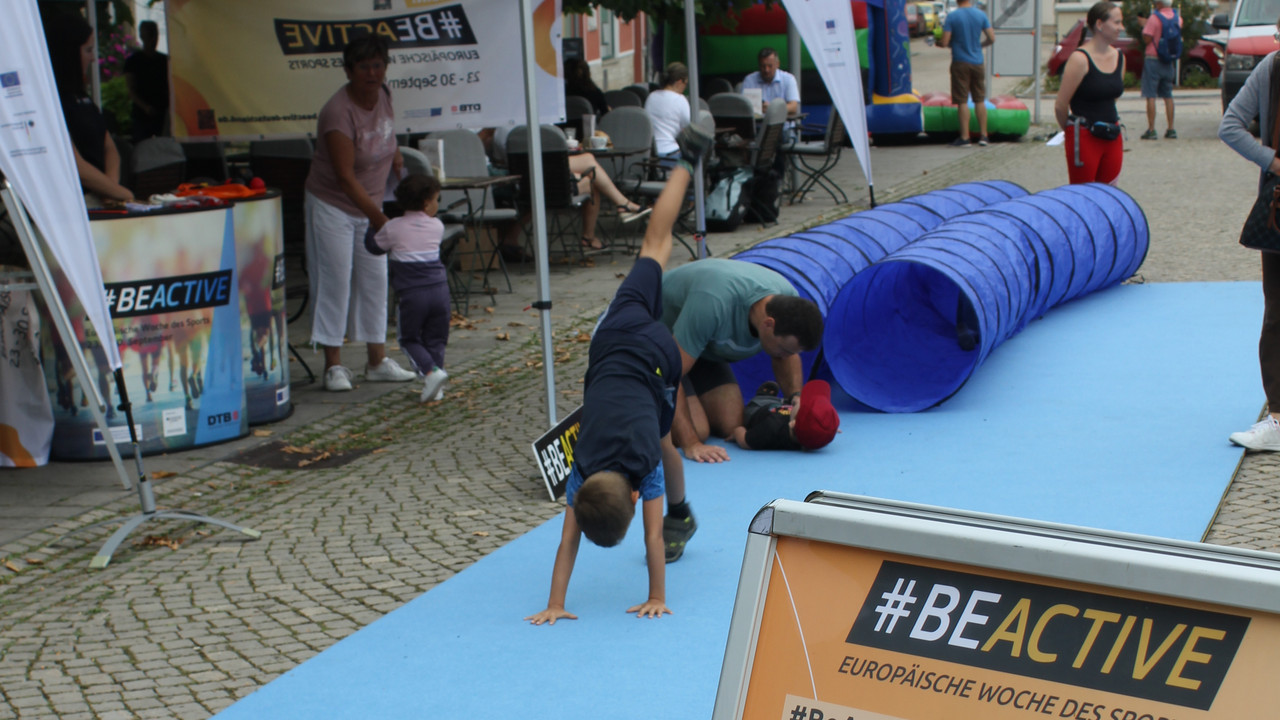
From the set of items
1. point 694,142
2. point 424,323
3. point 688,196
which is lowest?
point 424,323

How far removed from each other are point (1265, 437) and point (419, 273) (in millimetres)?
4522

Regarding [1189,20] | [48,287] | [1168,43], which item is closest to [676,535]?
[48,287]

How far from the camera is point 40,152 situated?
15.0 ft

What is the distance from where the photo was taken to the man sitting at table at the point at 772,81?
51.3 ft

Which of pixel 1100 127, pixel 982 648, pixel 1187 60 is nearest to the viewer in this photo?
pixel 982 648

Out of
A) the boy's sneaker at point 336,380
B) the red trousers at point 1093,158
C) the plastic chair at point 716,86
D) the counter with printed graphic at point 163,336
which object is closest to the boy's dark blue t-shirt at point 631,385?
the counter with printed graphic at point 163,336

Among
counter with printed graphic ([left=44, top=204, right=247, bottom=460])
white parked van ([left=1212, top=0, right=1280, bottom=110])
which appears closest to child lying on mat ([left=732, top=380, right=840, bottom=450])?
counter with printed graphic ([left=44, top=204, right=247, bottom=460])

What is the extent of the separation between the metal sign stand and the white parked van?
14558 mm

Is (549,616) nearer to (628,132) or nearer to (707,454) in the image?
(707,454)

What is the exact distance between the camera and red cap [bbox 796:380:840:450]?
20.2 feet

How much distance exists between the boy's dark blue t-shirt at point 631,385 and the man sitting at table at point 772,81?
37.8ft

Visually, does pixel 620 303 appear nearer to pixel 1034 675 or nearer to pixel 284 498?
pixel 284 498

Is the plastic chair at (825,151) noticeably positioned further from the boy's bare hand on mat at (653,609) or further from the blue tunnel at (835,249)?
the boy's bare hand on mat at (653,609)

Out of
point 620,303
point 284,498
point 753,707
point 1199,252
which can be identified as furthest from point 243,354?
point 1199,252
